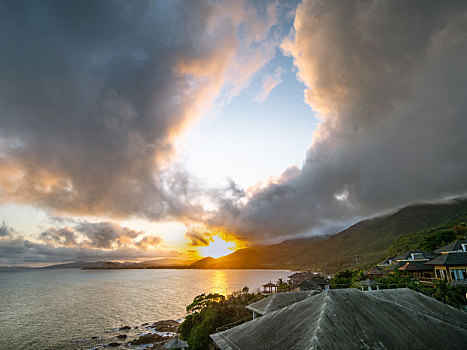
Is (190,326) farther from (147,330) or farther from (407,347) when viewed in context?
(407,347)

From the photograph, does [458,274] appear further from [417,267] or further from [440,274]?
[417,267]

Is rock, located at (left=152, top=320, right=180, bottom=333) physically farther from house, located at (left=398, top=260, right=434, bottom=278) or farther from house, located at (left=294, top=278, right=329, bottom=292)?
house, located at (left=398, top=260, right=434, bottom=278)

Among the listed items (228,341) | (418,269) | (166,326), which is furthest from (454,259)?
(166,326)

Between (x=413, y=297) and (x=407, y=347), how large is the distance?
948cm

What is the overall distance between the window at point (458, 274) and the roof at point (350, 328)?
92.9 ft

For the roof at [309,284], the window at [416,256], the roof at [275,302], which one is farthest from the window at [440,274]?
the roof at [309,284]

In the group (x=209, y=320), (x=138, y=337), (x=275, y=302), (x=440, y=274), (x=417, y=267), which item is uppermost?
(x=417, y=267)

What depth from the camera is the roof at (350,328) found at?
8.74m

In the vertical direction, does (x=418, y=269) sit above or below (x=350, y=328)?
above

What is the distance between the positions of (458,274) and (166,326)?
53.8 m

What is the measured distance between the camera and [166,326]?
5197 cm

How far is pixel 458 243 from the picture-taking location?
38.6 metres

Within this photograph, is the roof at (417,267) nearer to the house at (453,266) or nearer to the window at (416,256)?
the house at (453,266)

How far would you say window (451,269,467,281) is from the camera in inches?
1212
